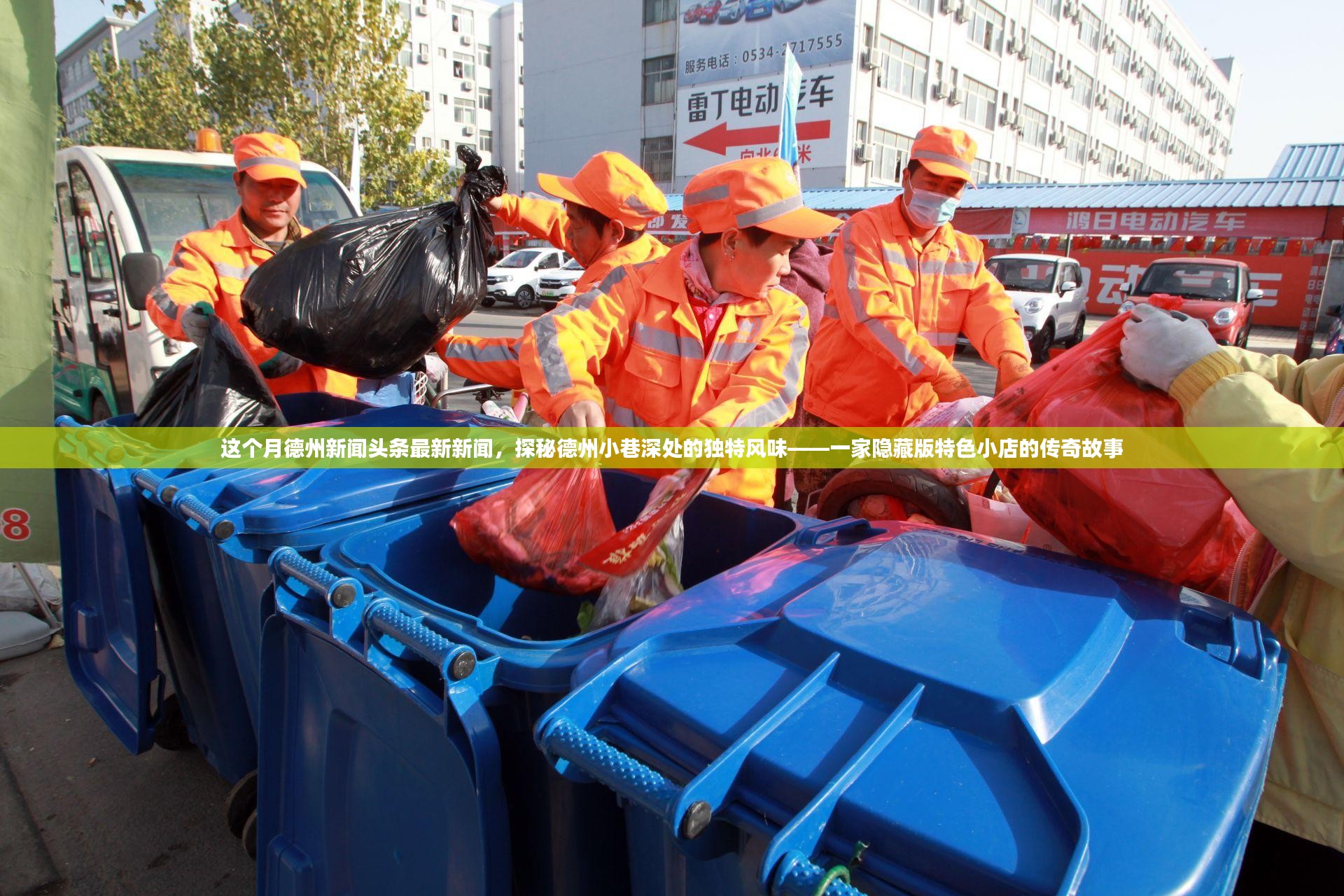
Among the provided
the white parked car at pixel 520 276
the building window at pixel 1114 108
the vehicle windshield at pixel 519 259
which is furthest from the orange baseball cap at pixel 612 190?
the building window at pixel 1114 108

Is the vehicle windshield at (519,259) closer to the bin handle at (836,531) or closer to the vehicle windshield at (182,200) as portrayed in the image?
the vehicle windshield at (182,200)

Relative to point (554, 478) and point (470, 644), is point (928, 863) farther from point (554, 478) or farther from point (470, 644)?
point (554, 478)

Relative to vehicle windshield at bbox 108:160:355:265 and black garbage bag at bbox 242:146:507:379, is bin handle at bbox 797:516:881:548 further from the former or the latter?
vehicle windshield at bbox 108:160:355:265

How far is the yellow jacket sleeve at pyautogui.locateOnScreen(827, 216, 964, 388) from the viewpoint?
2680 millimetres

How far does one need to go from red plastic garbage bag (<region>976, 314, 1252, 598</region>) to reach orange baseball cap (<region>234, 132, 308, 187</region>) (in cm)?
279

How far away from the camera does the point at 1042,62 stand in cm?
3741

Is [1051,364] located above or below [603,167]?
below

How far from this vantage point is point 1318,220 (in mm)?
13820

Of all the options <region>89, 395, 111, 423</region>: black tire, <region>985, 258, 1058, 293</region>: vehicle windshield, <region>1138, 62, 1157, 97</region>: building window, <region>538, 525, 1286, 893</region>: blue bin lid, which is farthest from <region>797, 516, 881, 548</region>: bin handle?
<region>1138, 62, 1157, 97</region>: building window

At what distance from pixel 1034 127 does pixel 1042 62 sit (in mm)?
2856

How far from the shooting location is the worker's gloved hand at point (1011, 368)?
2.54 metres

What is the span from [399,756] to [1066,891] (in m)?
1.06

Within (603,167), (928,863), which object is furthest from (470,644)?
(603,167)

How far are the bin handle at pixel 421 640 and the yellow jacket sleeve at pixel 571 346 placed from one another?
28.0 inches
